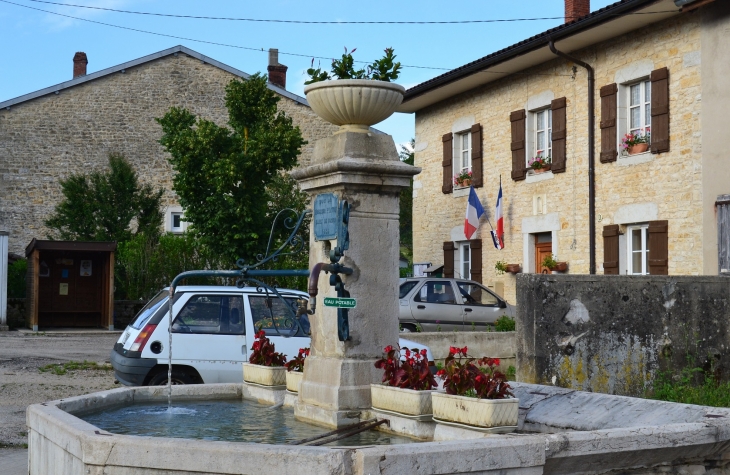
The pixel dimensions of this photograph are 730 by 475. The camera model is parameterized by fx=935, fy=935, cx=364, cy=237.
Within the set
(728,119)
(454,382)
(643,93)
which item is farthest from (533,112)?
(454,382)

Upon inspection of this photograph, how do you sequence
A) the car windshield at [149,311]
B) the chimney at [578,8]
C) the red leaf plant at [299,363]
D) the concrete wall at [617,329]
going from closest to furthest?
1. the red leaf plant at [299,363]
2. the concrete wall at [617,329]
3. the car windshield at [149,311]
4. the chimney at [578,8]

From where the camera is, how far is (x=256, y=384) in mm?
7988

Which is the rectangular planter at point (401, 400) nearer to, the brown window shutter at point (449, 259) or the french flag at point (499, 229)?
the french flag at point (499, 229)

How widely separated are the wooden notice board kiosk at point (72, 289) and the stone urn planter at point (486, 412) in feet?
72.0

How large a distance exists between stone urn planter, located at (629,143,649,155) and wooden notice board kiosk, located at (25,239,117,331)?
14.9 meters

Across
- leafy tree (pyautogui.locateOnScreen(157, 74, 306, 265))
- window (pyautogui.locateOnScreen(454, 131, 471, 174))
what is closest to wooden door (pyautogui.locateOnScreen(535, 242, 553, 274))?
window (pyautogui.locateOnScreen(454, 131, 471, 174))

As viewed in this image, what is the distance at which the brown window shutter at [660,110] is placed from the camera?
16.5 metres

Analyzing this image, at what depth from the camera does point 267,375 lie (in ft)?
25.7

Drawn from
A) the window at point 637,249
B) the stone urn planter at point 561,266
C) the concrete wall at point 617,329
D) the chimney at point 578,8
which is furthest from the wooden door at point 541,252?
the concrete wall at point 617,329

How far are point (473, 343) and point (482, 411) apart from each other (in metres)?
8.34

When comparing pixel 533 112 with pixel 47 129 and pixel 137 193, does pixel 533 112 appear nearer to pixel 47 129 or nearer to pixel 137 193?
pixel 137 193

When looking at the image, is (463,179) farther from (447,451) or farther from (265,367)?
(447,451)

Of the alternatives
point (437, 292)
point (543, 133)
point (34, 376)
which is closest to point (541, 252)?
point (543, 133)

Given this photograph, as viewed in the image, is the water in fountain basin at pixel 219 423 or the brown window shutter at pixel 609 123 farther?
the brown window shutter at pixel 609 123
